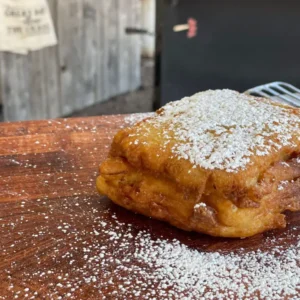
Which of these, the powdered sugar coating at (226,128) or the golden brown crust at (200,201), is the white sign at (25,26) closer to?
the powdered sugar coating at (226,128)

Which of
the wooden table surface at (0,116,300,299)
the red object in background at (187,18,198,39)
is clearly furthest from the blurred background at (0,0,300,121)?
the wooden table surface at (0,116,300,299)

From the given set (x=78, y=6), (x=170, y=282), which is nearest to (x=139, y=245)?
(x=170, y=282)

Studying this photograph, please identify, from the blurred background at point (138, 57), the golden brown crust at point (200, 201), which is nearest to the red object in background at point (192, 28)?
the blurred background at point (138, 57)

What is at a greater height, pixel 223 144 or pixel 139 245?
pixel 223 144

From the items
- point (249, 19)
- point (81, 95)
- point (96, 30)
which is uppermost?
point (249, 19)

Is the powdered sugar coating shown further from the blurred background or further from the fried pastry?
the blurred background

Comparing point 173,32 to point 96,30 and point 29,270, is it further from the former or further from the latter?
A: point 29,270

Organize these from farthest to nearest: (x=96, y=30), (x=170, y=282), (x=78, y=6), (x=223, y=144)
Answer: (x=96, y=30)
(x=78, y=6)
(x=223, y=144)
(x=170, y=282)

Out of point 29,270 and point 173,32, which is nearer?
point 29,270

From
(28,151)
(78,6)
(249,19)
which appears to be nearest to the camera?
(28,151)
